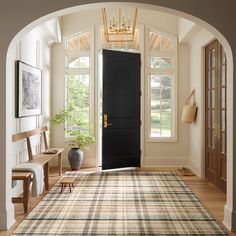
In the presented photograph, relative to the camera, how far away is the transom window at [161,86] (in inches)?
357

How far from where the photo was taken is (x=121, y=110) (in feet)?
28.6

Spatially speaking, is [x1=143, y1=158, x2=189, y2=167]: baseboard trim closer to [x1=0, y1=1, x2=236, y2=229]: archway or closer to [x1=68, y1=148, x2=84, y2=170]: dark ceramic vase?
[x1=68, y1=148, x2=84, y2=170]: dark ceramic vase

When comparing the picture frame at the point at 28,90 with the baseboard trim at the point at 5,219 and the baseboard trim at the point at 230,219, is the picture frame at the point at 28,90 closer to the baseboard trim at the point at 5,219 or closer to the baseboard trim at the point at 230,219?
the baseboard trim at the point at 5,219

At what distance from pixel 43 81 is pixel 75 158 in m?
1.76

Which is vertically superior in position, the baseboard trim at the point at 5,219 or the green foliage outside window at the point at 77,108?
the green foliage outside window at the point at 77,108

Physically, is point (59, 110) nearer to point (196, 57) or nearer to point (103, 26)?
point (103, 26)

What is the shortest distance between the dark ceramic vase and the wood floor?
478 mm

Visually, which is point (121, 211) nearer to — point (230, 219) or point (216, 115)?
point (230, 219)

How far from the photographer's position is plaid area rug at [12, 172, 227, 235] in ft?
14.5

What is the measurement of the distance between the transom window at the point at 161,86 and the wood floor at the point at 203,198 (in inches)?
65.8

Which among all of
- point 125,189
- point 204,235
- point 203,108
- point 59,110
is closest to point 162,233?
point 204,235

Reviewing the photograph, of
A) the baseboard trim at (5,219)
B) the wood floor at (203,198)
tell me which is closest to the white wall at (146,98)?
the wood floor at (203,198)

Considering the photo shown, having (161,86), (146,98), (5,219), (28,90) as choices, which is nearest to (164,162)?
(146,98)

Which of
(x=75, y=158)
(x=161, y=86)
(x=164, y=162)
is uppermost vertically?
(x=161, y=86)
